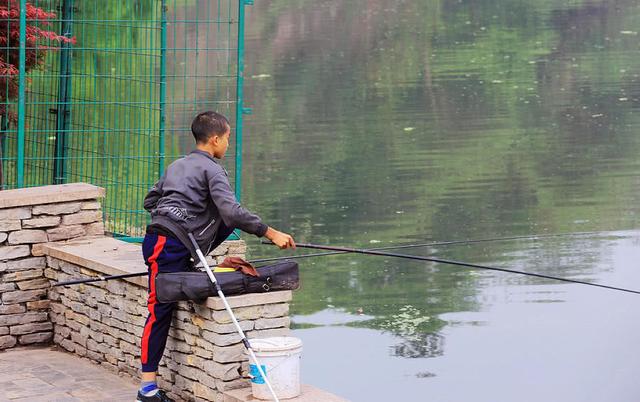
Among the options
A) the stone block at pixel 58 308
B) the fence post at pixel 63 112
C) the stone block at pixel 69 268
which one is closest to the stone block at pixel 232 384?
the stone block at pixel 69 268

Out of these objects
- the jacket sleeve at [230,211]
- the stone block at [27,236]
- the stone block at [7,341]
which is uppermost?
the jacket sleeve at [230,211]

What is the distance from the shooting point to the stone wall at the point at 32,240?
29.3 ft

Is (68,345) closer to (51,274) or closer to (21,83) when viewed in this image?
(51,274)

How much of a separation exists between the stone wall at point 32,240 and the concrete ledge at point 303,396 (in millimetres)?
2455

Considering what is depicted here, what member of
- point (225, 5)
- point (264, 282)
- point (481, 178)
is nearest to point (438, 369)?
point (264, 282)

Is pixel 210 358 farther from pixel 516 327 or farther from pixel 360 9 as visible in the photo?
pixel 360 9

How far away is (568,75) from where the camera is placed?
95.7ft

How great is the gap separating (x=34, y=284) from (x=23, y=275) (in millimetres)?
107

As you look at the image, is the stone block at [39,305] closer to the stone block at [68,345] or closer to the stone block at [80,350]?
the stone block at [68,345]

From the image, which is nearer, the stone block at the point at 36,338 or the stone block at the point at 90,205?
the stone block at the point at 36,338

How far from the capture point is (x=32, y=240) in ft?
29.8

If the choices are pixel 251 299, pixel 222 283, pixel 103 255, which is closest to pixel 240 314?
pixel 251 299

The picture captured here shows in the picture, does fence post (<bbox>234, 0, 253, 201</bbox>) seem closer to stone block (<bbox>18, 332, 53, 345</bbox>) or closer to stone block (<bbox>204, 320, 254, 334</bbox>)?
stone block (<bbox>18, 332, 53, 345</bbox>)

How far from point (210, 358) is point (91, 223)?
2328 millimetres
